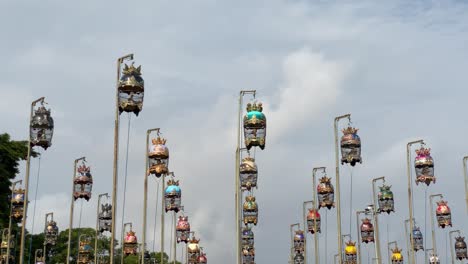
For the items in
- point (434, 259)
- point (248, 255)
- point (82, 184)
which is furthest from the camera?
point (248, 255)

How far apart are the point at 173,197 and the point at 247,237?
1256cm

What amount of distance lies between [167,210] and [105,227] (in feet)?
27.7

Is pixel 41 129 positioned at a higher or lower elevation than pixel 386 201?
higher

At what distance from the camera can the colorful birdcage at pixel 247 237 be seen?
57562mm

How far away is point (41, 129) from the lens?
31469mm

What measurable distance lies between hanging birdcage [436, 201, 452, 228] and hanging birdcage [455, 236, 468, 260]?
868 cm

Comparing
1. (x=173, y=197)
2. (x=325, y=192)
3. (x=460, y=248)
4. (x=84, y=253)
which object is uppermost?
(x=325, y=192)

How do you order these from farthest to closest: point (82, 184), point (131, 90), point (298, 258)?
point (298, 258), point (82, 184), point (131, 90)

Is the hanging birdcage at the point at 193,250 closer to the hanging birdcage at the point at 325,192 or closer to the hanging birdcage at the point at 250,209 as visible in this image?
the hanging birdcage at the point at 250,209

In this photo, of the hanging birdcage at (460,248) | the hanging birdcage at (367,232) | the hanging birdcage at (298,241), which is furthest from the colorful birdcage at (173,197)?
the hanging birdcage at (460,248)

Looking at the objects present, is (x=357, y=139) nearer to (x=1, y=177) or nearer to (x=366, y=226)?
(x=366, y=226)

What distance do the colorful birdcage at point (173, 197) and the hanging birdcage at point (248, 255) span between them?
1099 cm

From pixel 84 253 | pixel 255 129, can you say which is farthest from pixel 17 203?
pixel 255 129

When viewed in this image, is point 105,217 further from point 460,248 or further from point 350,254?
point 460,248
